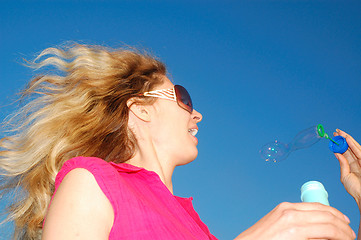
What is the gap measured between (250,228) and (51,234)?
1034mm

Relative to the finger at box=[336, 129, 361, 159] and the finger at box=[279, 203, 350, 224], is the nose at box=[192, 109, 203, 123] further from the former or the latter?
the finger at box=[279, 203, 350, 224]

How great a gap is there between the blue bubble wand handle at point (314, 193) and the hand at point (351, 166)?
170 centimetres

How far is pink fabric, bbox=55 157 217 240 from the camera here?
207 cm

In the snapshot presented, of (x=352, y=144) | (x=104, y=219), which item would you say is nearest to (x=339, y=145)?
(x=352, y=144)

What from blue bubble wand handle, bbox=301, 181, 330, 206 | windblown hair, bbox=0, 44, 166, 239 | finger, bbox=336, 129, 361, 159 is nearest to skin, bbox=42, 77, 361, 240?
blue bubble wand handle, bbox=301, 181, 330, 206

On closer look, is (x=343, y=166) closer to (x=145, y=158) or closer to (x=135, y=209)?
(x=145, y=158)

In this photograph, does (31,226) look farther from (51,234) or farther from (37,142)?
(51,234)

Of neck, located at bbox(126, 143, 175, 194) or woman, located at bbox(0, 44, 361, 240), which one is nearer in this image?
woman, located at bbox(0, 44, 361, 240)

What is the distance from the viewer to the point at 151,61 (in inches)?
166

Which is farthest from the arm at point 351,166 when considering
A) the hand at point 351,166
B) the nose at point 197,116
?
the nose at point 197,116

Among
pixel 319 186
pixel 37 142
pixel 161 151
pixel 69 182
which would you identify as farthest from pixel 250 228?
pixel 37 142

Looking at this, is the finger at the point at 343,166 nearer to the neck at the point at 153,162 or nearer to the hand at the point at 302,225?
the neck at the point at 153,162

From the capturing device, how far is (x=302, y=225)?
193 centimetres

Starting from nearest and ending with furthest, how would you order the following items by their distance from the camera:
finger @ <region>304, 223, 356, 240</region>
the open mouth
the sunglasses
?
finger @ <region>304, 223, 356, 240</region>, the sunglasses, the open mouth
